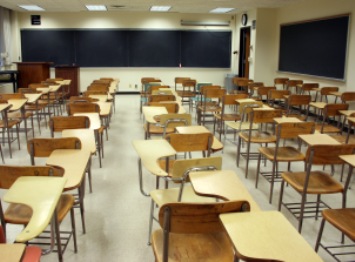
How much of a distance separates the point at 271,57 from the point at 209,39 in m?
2.64

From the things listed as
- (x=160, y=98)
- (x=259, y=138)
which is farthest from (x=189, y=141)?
(x=160, y=98)

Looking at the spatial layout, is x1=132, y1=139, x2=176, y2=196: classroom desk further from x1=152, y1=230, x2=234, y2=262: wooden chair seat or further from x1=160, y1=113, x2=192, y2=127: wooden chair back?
x1=160, y1=113, x2=192, y2=127: wooden chair back

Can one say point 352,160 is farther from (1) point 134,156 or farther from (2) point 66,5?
(2) point 66,5

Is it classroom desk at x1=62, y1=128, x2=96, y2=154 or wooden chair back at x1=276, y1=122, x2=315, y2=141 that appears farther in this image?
wooden chair back at x1=276, y1=122, x2=315, y2=141

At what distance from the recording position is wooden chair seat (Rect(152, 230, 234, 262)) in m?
1.98

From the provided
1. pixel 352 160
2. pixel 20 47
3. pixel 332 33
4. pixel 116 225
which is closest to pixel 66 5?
pixel 20 47

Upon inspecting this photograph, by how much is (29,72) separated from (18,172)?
9.06 metres

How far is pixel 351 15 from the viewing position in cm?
718

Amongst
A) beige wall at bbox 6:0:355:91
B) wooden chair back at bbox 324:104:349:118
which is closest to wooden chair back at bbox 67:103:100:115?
wooden chair back at bbox 324:104:349:118

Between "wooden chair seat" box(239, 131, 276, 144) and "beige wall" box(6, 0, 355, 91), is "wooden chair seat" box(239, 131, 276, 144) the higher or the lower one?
the lower one

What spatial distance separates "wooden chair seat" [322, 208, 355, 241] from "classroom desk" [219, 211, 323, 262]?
86 centimetres

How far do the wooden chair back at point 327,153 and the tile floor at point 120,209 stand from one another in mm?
718

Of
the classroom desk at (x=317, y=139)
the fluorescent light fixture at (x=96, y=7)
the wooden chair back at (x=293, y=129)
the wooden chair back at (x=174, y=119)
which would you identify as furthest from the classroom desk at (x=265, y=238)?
the fluorescent light fixture at (x=96, y=7)

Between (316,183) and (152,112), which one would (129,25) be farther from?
(316,183)
